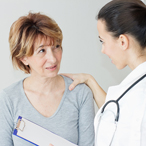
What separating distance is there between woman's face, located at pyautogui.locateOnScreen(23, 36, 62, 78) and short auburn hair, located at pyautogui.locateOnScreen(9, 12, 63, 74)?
3cm

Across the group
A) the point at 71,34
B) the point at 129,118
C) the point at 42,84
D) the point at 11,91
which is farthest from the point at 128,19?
the point at 71,34

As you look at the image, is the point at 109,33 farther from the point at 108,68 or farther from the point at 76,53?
the point at 108,68

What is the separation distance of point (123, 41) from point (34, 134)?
1.87 ft

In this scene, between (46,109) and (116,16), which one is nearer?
(116,16)

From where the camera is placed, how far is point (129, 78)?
3.39ft

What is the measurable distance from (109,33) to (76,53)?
→ 976 millimetres

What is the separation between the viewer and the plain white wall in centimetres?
177

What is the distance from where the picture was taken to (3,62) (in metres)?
1.81

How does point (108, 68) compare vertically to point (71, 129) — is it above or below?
above

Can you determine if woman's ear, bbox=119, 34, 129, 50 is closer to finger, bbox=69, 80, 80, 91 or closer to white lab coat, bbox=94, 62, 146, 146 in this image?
white lab coat, bbox=94, 62, 146, 146

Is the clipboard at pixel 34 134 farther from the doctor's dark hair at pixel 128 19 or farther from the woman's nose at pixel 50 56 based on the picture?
the doctor's dark hair at pixel 128 19

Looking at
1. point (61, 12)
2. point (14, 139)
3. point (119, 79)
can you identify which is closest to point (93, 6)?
point (61, 12)

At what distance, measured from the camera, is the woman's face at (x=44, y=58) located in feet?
4.14

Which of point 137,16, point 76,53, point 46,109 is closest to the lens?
point 137,16
